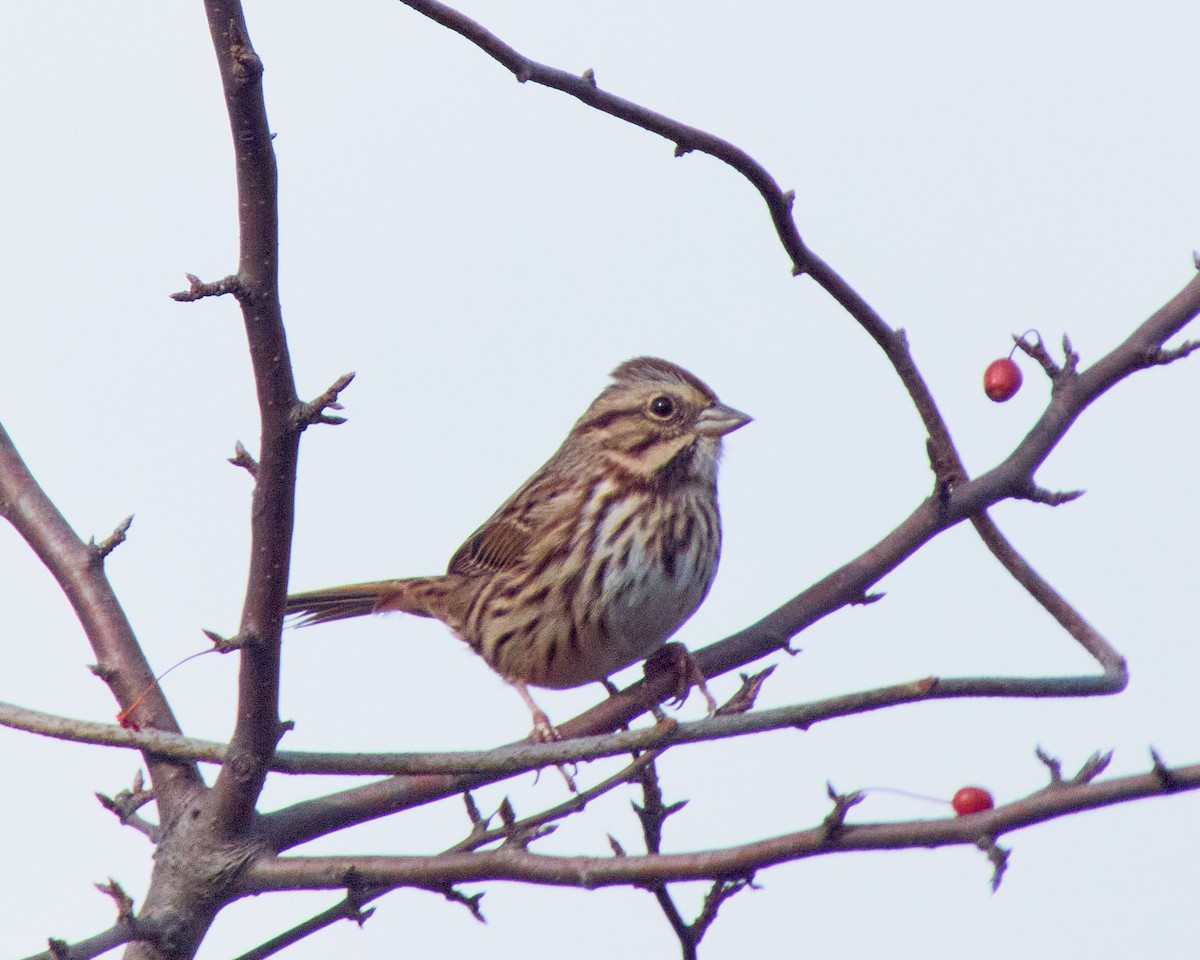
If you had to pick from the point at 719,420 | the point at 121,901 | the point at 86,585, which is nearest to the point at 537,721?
the point at 719,420

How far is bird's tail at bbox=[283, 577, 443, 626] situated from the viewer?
675cm

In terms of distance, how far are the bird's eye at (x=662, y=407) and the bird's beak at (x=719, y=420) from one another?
0.37 ft

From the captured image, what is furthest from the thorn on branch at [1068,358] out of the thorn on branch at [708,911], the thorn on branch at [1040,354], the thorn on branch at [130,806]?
the thorn on branch at [130,806]

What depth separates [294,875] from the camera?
12.3ft

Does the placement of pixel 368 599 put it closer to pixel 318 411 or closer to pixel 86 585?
pixel 86 585

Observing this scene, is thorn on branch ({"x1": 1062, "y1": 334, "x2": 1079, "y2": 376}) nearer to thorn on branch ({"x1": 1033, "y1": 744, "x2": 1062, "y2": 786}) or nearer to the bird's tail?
thorn on branch ({"x1": 1033, "y1": 744, "x2": 1062, "y2": 786})

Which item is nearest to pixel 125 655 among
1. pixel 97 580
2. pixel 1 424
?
pixel 97 580

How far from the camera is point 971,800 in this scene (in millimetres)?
3559

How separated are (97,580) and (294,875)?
51.2 inches

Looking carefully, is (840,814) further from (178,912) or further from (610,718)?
(610,718)

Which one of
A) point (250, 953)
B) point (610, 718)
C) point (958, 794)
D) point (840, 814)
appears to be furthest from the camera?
point (610, 718)

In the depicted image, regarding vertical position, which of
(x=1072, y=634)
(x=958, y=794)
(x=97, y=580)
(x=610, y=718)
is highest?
(x=97, y=580)

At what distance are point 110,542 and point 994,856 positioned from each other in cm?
266

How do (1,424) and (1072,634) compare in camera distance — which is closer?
(1072,634)
